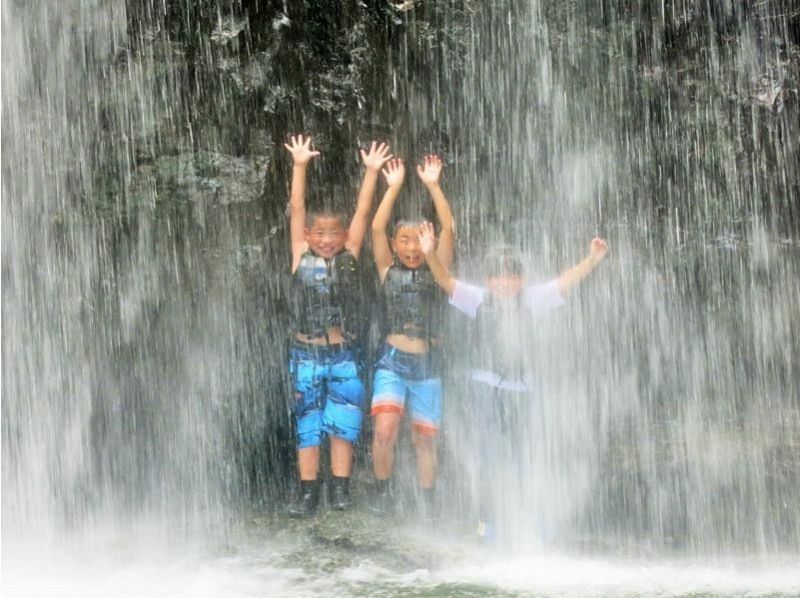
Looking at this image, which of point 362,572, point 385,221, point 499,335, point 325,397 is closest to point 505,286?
point 499,335

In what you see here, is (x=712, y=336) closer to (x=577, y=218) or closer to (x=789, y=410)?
(x=789, y=410)

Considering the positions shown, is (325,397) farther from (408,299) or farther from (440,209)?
(440,209)

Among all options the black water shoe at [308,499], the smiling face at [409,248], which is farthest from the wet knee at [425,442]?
the smiling face at [409,248]

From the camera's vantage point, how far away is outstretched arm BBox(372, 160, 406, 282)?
18.6 ft

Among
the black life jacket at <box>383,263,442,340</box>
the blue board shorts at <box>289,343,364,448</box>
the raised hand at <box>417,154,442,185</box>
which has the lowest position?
the blue board shorts at <box>289,343,364,448</box>

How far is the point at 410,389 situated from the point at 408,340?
10.9 inches

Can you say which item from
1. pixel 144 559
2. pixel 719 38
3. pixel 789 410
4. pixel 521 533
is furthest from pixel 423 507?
pixel 719 38

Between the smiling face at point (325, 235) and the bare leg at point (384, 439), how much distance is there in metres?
0.98

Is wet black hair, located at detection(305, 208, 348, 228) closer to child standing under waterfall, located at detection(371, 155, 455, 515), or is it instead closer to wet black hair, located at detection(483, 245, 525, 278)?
child standing under waterfall, located at detection(371, 155, 455, 515)

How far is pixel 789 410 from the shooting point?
22.7 ft

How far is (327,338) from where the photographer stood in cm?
575

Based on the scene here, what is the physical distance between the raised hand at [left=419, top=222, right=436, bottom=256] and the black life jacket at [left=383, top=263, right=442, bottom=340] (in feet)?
0.60

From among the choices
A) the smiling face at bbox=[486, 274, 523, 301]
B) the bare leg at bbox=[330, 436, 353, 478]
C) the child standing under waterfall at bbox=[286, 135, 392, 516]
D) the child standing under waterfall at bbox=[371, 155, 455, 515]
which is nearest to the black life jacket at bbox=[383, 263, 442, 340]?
the child standing under waterfall at bbox=[371, 155, 455, 515]

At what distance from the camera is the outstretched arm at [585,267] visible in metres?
5.55
